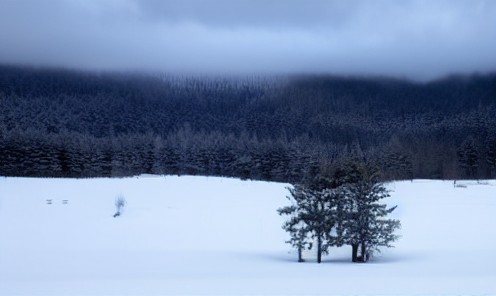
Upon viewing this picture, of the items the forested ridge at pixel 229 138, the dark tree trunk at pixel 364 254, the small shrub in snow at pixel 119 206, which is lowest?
the dark tree trunk at pixel 364 254

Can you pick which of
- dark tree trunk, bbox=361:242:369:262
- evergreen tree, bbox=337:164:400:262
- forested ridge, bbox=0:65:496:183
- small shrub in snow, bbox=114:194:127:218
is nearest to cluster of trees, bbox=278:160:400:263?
evergreen tree, bbox=337:164:400:262

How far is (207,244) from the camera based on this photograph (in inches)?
1533

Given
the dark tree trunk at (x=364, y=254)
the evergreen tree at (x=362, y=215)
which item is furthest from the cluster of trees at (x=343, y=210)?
the dark tree trunk at (x=364, y=254)

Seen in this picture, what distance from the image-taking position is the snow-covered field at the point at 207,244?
1475 cm

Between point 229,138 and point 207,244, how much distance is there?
71532 mm

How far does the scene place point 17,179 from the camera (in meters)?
66.1

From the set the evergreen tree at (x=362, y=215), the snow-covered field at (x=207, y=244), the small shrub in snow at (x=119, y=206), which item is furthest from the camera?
the small shrub in snow at (x=119, y=206)

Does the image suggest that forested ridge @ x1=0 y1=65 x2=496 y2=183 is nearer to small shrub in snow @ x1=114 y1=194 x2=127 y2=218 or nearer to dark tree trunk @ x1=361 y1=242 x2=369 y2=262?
dark tree trunk @ x1=361 y1=242 x2=369 y2=262

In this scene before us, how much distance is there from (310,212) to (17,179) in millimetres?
54666

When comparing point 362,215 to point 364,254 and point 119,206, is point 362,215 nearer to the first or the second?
point 364,254

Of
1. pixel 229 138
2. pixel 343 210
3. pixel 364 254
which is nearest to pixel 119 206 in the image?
pixel 364 254

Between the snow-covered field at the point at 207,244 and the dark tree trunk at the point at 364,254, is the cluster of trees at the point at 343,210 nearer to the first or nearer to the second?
the dark tree trunk at the point at 364,254

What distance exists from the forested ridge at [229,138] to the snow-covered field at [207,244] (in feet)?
26.8

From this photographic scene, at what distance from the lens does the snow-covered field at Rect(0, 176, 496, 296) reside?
48.4ft
